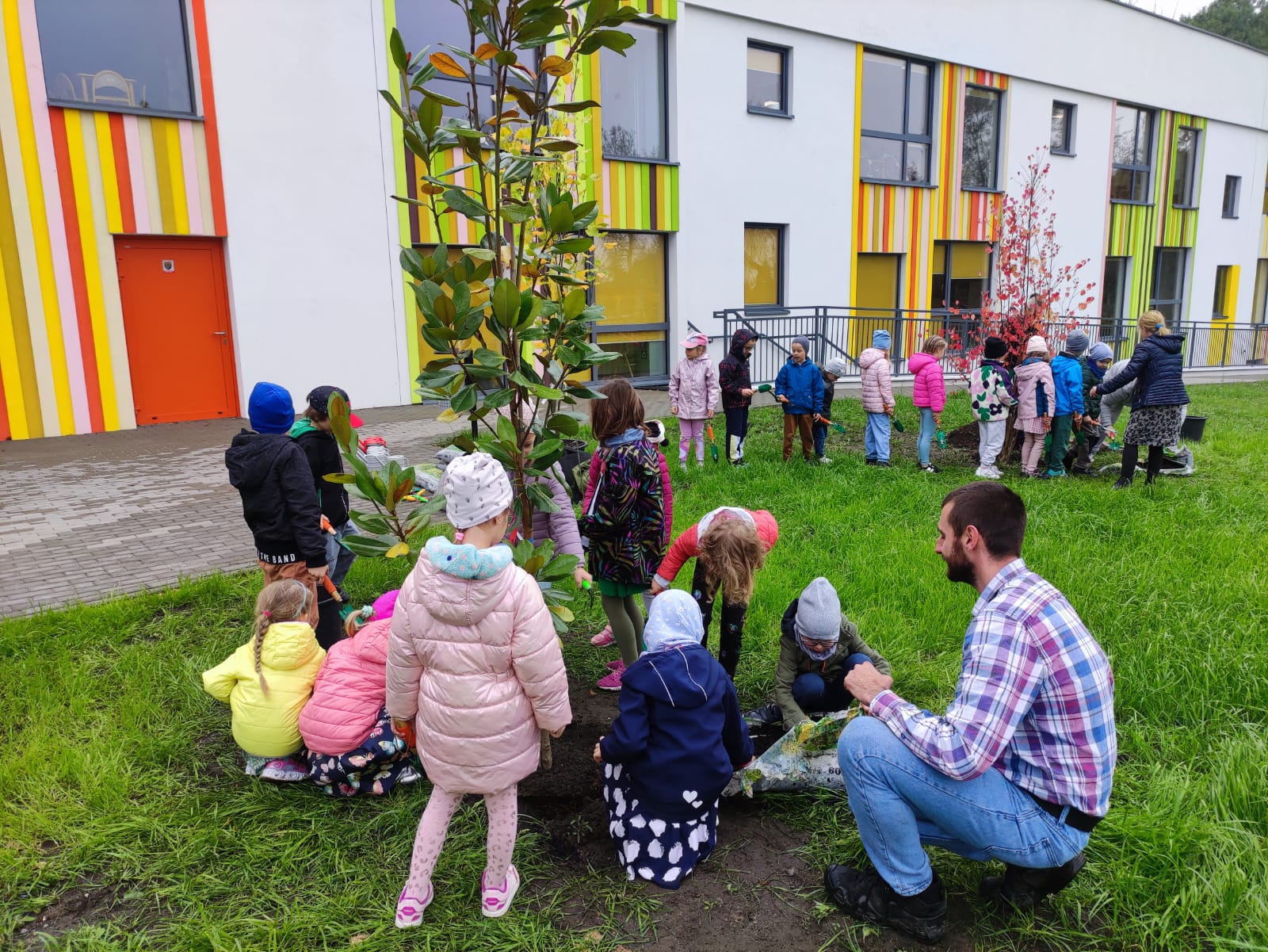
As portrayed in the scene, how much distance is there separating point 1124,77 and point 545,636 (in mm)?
24626

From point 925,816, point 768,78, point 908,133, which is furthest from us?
point 908,133

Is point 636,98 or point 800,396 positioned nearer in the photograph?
point 800,396

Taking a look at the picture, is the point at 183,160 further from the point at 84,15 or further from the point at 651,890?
the point at 651,890

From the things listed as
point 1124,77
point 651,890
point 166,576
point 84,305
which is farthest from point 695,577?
point 1124,77

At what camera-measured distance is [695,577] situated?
404cm

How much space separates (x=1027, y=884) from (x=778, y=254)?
49.1 feet

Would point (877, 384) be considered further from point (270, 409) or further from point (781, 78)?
point (781, 78)

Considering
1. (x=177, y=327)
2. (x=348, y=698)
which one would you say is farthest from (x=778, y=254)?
(x=348, y=698)

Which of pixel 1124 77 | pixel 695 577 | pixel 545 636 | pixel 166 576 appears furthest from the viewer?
pixel 1124 77

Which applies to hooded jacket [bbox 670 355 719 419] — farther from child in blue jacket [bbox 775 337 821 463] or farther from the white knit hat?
the white knit hat

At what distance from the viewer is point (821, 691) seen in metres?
3.61

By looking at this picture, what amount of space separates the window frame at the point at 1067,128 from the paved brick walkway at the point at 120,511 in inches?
676

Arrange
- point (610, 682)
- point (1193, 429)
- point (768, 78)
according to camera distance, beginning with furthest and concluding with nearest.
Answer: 1. point (768, 78)
2. point (1193, 429)
3. point (610, 682)

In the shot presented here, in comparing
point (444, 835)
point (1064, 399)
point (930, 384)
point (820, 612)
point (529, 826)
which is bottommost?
point (529, 826)
